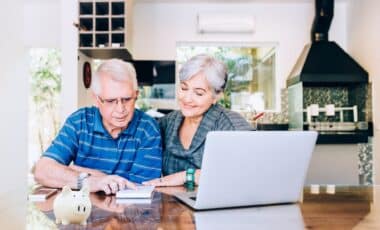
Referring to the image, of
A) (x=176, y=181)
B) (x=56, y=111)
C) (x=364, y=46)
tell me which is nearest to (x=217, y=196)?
(x=176, y=181)

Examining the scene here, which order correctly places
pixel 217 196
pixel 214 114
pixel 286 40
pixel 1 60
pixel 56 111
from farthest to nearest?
pixel 56 111 → pixel 286 40 → pixel 1 60 → pixel 214 114 → pixel 217 196

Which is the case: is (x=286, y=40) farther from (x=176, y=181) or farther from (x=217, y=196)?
(x=217, y=196)

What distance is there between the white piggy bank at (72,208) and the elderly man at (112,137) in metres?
0.78

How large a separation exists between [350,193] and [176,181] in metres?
0.66

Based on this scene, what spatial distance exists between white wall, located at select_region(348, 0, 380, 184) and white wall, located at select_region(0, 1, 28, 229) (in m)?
3.27

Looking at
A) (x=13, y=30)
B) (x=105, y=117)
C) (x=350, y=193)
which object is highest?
(x=13, y=30)

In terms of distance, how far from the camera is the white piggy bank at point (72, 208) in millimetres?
968

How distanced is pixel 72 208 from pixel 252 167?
1.62 ft

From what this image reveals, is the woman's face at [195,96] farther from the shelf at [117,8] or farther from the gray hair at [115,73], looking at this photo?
the shelf at [117,8]

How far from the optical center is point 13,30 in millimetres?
3572

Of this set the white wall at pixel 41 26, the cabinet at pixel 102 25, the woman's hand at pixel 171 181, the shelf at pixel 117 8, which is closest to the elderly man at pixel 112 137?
the woman's hand at pixel 171 181

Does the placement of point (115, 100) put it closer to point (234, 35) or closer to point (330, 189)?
point (330, 189)

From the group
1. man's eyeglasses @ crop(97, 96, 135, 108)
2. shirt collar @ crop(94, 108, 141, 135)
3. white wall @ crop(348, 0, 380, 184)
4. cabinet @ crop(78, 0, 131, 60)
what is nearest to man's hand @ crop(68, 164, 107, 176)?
shirt collar @ crop(94, 108, 141, 135)

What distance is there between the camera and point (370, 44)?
4332 millimetres
